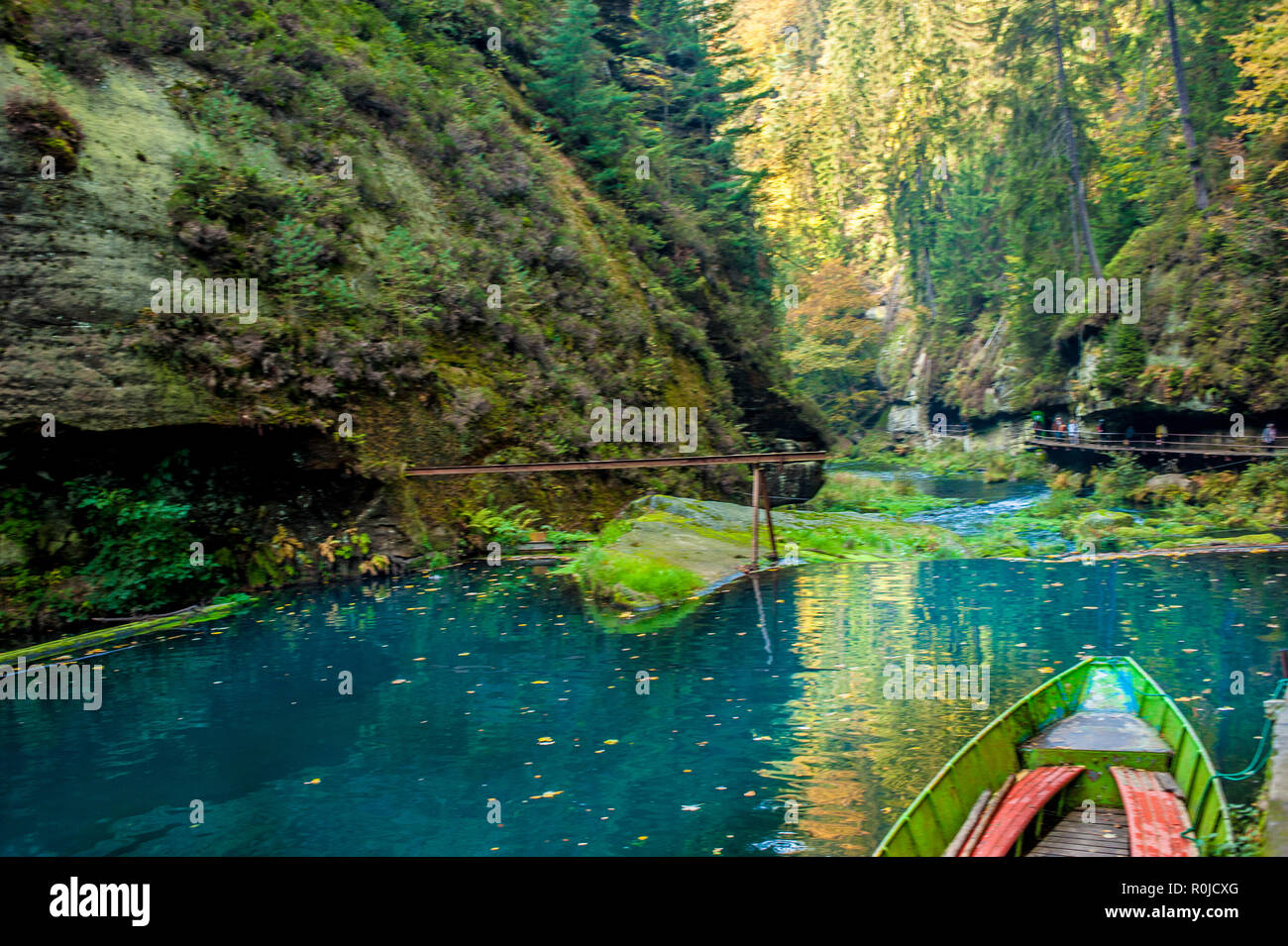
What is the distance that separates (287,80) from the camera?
2312 centimetres

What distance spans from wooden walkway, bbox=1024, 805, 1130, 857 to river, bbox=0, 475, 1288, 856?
1430 mm

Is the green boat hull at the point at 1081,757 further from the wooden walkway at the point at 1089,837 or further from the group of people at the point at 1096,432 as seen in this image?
the group of people at the point at 1096,432

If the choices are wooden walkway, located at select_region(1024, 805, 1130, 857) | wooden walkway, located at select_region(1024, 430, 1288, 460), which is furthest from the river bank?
wooden walkway, located at select_region(1024, 805, 1130, 857)

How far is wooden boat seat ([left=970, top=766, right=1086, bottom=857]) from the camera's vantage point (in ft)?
22.2

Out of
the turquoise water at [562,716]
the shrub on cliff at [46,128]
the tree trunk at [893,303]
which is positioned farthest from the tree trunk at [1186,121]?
the tree trunk at [893,303]

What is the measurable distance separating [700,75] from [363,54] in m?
15.5

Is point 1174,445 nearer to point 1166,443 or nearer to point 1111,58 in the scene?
point 1166,443

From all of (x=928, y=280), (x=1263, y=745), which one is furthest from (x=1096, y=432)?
(x=1263, y=745)

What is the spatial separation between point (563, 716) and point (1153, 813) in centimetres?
674

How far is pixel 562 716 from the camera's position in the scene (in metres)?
11.6

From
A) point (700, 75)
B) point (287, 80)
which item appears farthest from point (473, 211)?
point (700, 75)

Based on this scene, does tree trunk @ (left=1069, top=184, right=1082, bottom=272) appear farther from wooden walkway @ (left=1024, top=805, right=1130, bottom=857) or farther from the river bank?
wooden walkway @ (left=1024, top=805, right=1130, bottom=857)

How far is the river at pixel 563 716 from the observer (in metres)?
8.59

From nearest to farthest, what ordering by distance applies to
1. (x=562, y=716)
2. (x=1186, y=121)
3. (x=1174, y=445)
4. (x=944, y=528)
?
(x=562, y=716), (x=944, y=528), (x=1174, y=445), (x=1186, y=121)
